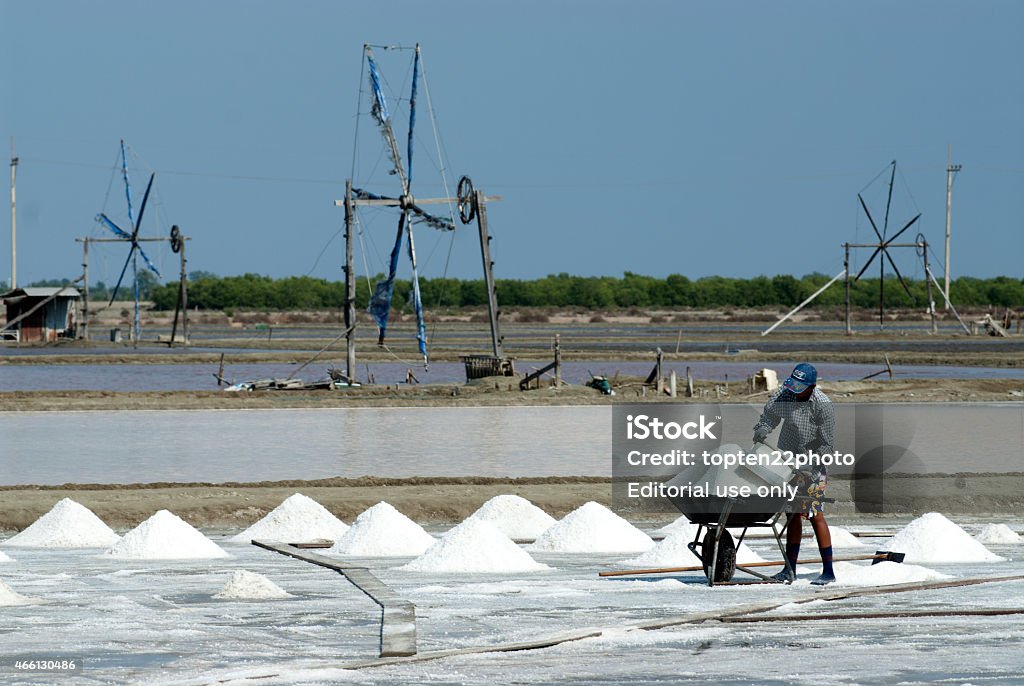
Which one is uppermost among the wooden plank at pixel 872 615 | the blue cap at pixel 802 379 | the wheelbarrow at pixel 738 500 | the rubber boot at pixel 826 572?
the blue cap at pixel 802 379

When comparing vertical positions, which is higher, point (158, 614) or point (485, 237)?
point (485, 237)

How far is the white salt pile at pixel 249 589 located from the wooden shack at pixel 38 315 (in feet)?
181

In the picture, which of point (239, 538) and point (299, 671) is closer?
point (299, 671)

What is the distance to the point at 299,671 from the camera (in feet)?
25.4

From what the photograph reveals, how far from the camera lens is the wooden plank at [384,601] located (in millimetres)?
8477

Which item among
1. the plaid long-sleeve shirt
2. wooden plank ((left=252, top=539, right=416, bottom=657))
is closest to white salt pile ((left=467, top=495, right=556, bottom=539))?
wooden plank ((left=252, top=539, right=416, bottom=657))

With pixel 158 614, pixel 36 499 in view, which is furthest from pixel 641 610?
pixel 36 499

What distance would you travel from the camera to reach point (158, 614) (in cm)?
958

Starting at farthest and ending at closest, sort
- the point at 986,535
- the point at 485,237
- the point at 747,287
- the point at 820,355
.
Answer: the point at 747,287
the point at 820,355
the point at 485,237
the point at 986,535

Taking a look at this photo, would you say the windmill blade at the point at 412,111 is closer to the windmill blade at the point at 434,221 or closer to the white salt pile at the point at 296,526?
the windmill blade at the point at 434,221

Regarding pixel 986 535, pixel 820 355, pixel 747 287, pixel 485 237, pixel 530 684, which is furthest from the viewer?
pixel 747 287

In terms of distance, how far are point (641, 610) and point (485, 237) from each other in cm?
3200

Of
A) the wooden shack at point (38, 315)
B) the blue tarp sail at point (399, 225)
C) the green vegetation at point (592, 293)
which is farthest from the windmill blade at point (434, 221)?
the green vegetation at point (592, 293)

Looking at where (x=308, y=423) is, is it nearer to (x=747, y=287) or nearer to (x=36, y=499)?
(x=36, y=499)
